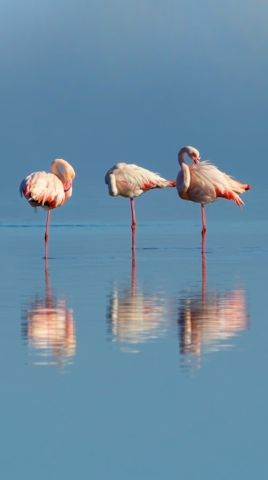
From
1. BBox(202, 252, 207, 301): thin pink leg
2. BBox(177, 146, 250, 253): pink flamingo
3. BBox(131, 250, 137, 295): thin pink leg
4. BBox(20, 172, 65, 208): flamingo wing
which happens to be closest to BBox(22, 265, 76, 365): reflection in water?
BBox(131, 250, 137, 295): thin pink leg

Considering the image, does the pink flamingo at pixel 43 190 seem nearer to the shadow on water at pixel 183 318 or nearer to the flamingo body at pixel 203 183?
the flamingo body at pixel 203 183

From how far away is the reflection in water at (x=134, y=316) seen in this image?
27.5 ft

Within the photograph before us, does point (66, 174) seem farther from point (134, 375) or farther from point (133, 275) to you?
point (134, 375)

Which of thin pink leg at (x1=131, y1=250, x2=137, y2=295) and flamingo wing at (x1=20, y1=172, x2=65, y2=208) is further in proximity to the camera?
flamingo wing at (x1=20, y1=172, x2=65, y2=208)

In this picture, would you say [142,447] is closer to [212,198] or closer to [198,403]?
[198,403]

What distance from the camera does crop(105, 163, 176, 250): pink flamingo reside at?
21.3 metres

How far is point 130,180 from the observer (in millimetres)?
21391

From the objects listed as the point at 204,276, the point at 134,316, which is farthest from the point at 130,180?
the point at 134,316

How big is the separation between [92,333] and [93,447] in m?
3.19

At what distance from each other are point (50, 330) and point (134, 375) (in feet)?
6.23

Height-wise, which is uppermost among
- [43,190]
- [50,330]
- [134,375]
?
[43,190]

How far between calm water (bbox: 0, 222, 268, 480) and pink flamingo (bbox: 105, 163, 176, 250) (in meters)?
7.70

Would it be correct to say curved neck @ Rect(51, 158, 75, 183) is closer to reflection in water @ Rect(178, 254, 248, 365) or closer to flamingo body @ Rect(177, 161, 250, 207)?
flamingo body @ Rect(177, 161, 250, 207)

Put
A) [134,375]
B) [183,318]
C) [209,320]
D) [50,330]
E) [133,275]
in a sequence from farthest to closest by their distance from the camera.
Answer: [133,275]
[183,318]
[209,320]
[50,330]
[134,375]
